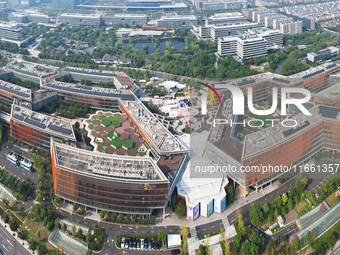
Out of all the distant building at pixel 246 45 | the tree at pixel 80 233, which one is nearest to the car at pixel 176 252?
the tree at pixel 80 233

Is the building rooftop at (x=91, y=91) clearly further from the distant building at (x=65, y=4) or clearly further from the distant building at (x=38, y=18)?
the distant building at (x=65, y=4)

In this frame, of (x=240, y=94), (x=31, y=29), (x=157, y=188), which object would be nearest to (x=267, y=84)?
(x=240, y=94)

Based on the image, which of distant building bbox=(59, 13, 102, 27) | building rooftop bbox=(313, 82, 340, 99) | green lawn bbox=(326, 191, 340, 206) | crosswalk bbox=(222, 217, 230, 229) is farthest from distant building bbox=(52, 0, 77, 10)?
green lawn bbox=(326, 191, 340, 206)

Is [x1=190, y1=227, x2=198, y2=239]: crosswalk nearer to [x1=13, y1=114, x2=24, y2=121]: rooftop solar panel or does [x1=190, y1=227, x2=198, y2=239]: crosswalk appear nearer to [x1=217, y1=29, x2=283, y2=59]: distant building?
[x1=13, y1=114, x2=24, y2=121]: rooftop solar panel

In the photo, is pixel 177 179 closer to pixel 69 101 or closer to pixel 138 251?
pixel 138 251

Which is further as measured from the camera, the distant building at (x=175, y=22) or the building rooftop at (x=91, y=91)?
the distant building at (x=175, y=22)
